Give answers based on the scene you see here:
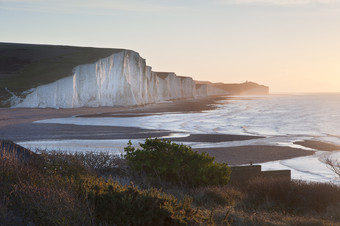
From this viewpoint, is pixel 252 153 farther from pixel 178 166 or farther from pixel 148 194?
pixel 148 194

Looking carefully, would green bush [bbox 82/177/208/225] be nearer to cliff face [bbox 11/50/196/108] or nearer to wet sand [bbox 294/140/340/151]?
wet sand [bbox 294/140/340/151]

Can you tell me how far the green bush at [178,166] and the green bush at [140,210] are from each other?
16.1 ft

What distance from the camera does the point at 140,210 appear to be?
6594 millimetres

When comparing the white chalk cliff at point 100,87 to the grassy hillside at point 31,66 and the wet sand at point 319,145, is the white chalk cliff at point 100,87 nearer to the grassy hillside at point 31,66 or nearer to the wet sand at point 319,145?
the grassy hillside at point 31,66

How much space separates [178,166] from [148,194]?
5045 mm

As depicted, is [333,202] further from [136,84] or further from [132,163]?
[136,84]

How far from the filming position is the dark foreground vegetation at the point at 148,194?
666 cm

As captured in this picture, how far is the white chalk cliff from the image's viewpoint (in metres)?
62.2

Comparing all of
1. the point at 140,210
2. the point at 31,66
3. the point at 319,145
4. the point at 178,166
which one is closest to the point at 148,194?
the point at 140,210

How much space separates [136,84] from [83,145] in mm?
58046

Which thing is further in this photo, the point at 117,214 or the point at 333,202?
the point at 333,202

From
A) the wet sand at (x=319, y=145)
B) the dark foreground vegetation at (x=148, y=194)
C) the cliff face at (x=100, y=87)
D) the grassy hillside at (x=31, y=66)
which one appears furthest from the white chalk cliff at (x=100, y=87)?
the dark foreground vegetation at (x=148, y=194)

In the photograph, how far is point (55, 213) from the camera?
660 centimetres

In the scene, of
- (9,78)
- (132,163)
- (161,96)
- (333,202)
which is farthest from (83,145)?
(161,96)
